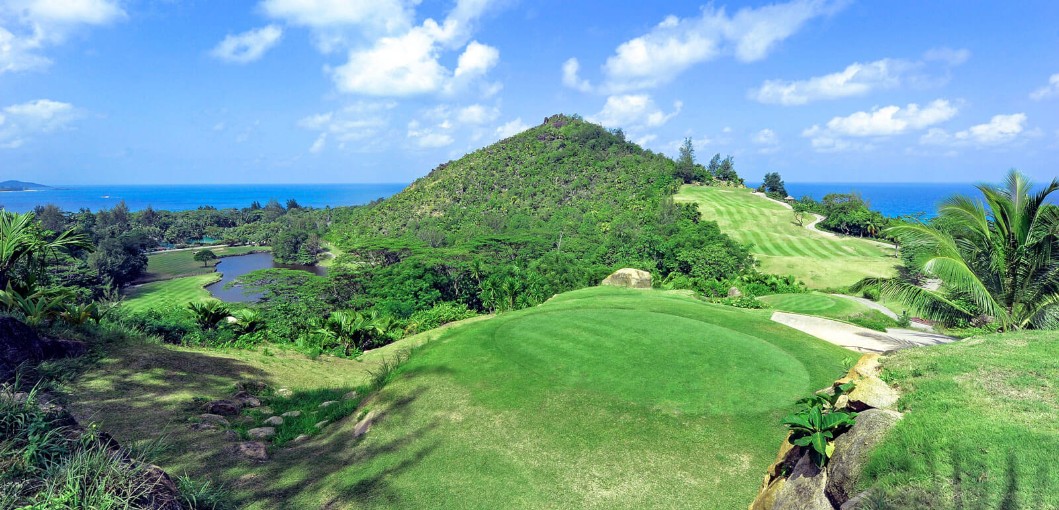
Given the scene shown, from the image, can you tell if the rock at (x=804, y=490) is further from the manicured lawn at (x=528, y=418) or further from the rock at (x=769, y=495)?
the manicured lawn at (x=528, y=418)

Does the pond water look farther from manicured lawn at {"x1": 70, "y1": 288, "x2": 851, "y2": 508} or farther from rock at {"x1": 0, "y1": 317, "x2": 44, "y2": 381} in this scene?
manicured lawn at {"x1": 70, "y1": 288, "x2": 851, "y2": 508}

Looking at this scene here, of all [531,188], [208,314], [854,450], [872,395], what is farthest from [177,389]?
[531,188]

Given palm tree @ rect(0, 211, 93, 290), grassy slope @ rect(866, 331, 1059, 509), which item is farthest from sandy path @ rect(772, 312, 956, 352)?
palm tree @ rect(0, 211, 93, 290)

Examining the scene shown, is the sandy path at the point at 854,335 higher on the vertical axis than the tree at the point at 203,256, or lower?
higher

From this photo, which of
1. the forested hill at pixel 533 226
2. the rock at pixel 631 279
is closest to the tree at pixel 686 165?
the forested hill at pixel 533 226

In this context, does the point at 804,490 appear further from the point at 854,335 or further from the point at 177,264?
the point at 177,264

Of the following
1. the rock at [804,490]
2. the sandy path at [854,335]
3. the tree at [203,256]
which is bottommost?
the tree at [203,256]
